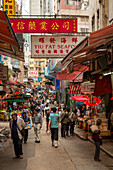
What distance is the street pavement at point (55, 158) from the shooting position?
8.59 meters

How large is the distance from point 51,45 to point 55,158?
7855mm

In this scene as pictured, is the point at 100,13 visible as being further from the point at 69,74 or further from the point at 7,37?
the point at 7,37

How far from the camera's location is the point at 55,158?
32.3 ft

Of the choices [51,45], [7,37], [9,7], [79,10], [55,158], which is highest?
[79,10]

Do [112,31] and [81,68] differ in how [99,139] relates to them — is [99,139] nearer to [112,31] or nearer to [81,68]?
[112,31]

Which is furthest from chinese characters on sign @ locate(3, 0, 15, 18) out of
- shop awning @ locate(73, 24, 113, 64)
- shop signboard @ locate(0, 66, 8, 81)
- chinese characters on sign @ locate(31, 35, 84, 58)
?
shop awning @ locate(73, 24, 113, 64)

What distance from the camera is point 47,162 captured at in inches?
363

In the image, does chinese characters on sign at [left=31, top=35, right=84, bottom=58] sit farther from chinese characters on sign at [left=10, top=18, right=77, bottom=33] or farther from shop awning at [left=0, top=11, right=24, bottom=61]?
shop awning at [left=0, top=11, right=24, bottom=61]

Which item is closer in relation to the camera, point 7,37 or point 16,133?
point 7,37

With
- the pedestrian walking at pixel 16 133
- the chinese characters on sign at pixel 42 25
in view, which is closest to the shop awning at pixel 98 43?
the pedestrian walking at pixel 16 133

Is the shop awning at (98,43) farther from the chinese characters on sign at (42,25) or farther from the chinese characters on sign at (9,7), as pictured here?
the chinese characters on sign at (9,7)

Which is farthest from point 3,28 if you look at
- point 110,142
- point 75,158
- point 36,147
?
point 110,142

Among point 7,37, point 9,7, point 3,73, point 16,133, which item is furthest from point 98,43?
point 9,7

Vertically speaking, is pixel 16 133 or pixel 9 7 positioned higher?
pixel 9 7
